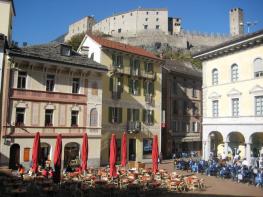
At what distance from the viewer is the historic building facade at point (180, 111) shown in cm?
4456

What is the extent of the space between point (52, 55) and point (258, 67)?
1881 cm

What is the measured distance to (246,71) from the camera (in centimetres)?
2923

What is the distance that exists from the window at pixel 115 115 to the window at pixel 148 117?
12.9 feet

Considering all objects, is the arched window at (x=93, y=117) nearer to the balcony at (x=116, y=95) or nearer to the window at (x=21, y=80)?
the balcony at (x=116, y=95)

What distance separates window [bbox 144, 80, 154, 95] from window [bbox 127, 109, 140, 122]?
9.39ft

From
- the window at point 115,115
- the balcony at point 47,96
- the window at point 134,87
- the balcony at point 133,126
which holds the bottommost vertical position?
the balcony at point 133,126

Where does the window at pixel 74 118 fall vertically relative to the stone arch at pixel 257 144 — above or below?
above

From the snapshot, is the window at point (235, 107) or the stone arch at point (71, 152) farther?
the window at point (235, 107)

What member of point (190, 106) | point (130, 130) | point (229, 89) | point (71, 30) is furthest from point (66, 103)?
point (71, 30)

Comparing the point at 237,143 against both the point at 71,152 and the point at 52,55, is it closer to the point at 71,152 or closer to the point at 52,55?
the point at 71,152

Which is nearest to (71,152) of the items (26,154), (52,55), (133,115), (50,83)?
(26,154)

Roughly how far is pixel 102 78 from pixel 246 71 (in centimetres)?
1441

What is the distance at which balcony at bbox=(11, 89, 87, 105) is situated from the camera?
27.3m

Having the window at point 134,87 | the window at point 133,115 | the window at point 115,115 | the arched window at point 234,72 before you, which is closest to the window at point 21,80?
the window at point 115,115
